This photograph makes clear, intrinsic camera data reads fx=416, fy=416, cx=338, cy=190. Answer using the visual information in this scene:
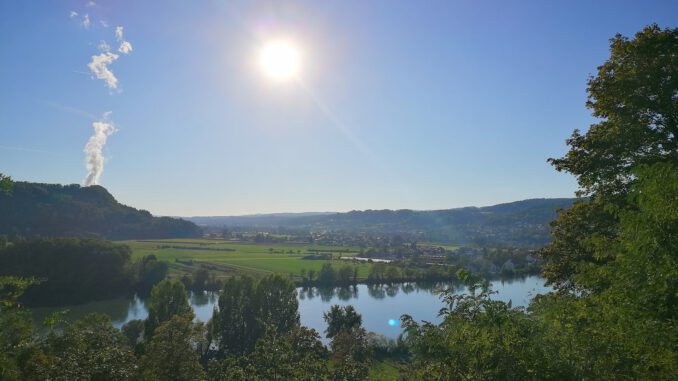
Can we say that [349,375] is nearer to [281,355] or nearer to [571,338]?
[281,355]

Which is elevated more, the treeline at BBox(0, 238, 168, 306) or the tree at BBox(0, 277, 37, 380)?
the tree at BBox(0, 277, 37, 380)

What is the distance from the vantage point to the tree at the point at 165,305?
28766 millimetres

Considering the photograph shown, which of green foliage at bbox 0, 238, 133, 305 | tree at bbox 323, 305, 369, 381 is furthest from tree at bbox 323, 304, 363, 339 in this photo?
green foliage at bbox 0, 238, 133, 305

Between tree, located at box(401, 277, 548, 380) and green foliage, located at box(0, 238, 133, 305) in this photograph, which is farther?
green foliage, located at box(0, 238, 133, 305)

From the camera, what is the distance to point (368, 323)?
4350 cm

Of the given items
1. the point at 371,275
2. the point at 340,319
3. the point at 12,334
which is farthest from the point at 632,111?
the point at 371,275

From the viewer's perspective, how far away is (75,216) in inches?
4385

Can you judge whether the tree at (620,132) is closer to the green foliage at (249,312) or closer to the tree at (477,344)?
the tree at (477,344)

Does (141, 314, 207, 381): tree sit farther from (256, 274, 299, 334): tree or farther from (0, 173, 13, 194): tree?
(256, 274, 299, 334): tree

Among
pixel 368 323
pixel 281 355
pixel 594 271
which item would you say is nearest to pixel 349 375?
pixel 281 355

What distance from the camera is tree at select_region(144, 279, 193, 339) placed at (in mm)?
28766

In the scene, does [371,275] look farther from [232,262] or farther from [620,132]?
[620,132]

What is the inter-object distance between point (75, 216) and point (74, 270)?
6992 cm

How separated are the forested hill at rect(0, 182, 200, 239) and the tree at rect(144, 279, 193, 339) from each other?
82.7 m
